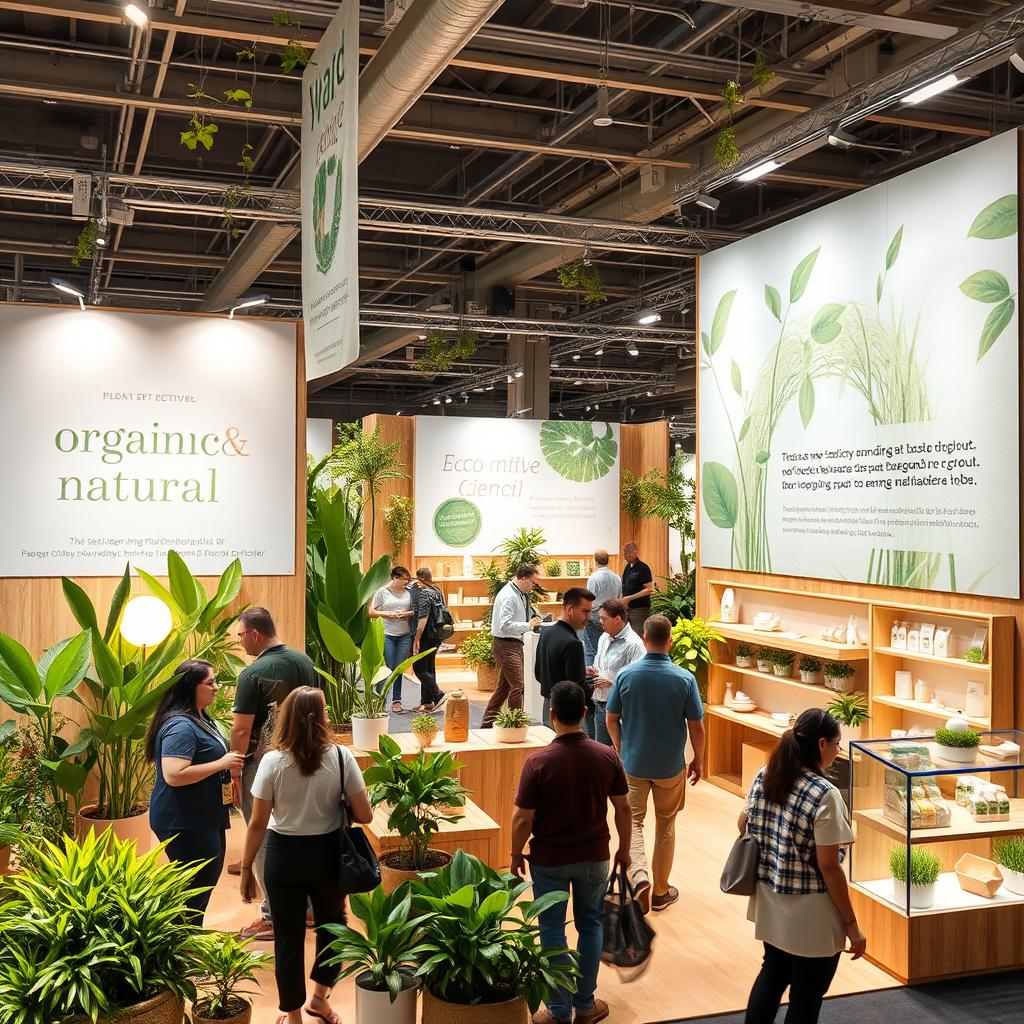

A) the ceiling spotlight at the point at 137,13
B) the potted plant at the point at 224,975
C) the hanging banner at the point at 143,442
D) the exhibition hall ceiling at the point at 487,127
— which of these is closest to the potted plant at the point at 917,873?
the potted plant at the point at 224,975

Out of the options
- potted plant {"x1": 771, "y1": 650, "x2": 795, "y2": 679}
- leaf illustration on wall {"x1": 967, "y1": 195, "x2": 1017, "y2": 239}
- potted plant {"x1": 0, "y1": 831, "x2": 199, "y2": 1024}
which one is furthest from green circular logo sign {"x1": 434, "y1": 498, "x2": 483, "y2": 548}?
potted plant {"x1": 0, "y1": 831, "x2": 199, "y2": 1024}

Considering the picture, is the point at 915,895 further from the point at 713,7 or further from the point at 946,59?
the point at 713,7

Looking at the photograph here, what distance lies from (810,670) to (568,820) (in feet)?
13.2

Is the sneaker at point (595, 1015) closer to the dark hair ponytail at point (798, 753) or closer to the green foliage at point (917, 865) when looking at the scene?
the dark hair ponytail at point (798, 753)

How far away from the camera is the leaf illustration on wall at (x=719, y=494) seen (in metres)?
8.38

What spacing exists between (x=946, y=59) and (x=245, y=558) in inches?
197

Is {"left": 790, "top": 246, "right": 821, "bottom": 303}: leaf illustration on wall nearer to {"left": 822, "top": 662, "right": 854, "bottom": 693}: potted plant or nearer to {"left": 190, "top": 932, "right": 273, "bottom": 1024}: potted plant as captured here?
{"left": 822, "top": 662, "right": 854, "bottom": 693}: potted plant

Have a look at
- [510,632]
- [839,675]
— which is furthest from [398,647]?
[839,675]

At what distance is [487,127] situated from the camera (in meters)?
8.51

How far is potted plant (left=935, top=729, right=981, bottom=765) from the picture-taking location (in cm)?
470

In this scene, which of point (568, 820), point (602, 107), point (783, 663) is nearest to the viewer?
point (568, 820)

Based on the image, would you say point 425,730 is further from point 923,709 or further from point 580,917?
point 923,709

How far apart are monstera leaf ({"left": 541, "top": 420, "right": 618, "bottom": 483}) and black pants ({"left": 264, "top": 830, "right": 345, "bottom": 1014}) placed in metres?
11.0

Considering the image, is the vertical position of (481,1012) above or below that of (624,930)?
above
